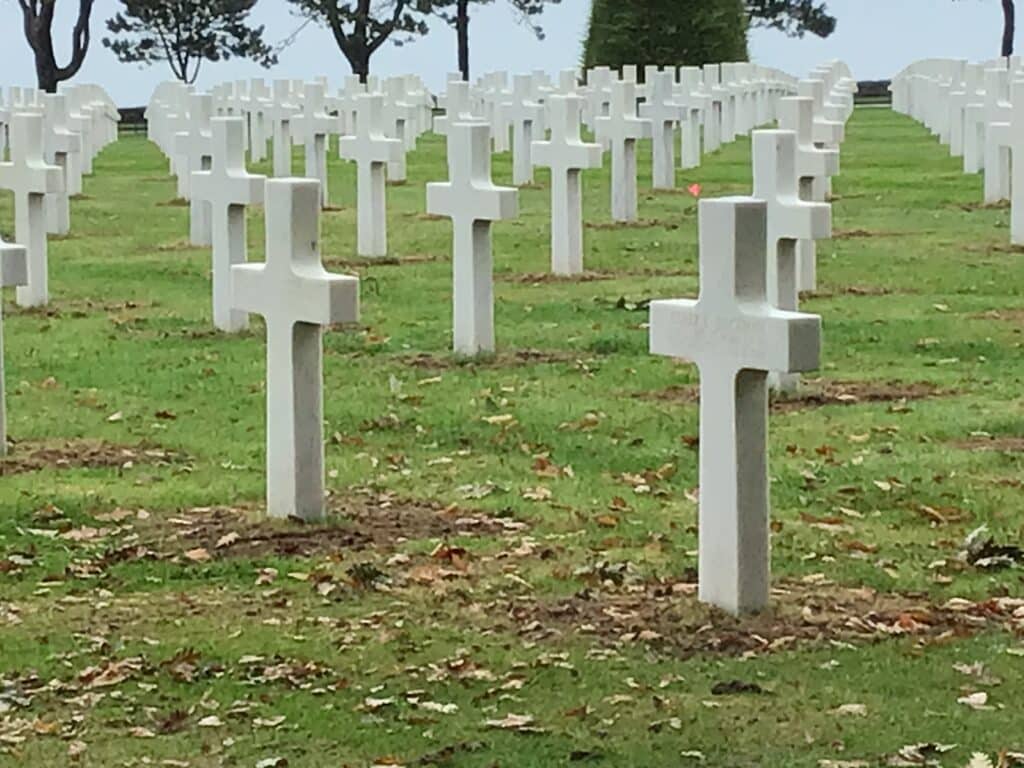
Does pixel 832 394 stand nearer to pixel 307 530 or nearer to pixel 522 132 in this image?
pixel 307 530

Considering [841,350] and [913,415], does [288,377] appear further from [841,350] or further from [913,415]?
[841,350]

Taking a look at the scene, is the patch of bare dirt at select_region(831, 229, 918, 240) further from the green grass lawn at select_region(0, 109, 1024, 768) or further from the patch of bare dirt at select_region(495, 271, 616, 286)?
the green grass lawn at select_region(0, 109, 1024, 768)

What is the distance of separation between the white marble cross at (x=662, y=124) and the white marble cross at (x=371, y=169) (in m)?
6.85

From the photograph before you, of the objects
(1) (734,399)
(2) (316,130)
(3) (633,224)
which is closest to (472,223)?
(1) (734,399)

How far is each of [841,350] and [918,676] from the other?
22.6 feet

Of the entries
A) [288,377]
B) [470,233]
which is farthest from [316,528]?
[470,233]

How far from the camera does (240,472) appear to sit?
32.6 feet

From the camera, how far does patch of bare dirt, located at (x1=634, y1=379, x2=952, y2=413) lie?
38.0 feet

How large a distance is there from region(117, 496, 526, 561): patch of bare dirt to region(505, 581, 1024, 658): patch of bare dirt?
1.08m

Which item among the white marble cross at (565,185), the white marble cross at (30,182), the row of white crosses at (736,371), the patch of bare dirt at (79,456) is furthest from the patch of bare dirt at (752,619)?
the white marble cross at (565,185)

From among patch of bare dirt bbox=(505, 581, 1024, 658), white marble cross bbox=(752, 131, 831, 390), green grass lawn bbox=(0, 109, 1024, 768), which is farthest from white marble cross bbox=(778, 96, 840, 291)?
patch of bare dirt bbox=(505, 581, 1024, 658)

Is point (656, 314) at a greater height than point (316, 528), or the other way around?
point (656, 314)

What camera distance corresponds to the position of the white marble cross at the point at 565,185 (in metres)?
17.4

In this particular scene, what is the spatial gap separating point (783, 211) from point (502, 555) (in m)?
3.23
